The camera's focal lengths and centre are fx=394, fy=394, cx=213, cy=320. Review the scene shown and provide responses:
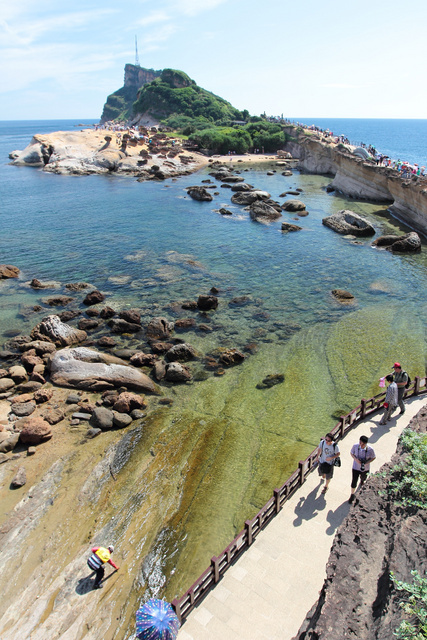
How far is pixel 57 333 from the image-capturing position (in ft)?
85.1

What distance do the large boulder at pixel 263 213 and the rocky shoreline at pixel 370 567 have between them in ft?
166

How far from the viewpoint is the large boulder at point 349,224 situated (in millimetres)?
49938

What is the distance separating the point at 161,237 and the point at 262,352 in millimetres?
29234

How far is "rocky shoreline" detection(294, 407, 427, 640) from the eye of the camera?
6.91m

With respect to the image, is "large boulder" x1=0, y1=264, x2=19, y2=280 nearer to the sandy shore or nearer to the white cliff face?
the white cliff face

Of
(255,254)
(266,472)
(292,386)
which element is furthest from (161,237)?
(266,472)

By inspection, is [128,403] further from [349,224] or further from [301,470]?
Answer: [349,224]

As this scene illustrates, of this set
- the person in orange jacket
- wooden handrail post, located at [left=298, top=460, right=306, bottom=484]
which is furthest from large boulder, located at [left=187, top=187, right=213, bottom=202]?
the person in orange jacket

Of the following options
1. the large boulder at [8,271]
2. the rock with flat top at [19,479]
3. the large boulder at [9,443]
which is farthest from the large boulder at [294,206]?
the rock with flat top at [19,479]

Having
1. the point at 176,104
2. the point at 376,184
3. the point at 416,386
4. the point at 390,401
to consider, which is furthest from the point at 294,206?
the point at 176,104

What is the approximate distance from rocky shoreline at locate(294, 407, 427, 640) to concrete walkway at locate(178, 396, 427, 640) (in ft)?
2.92

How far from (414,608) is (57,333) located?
24127 millimetres

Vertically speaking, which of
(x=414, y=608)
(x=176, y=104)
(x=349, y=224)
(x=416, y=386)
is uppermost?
(x=176, y=104)

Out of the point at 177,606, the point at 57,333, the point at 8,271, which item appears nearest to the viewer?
the point at 177,606
